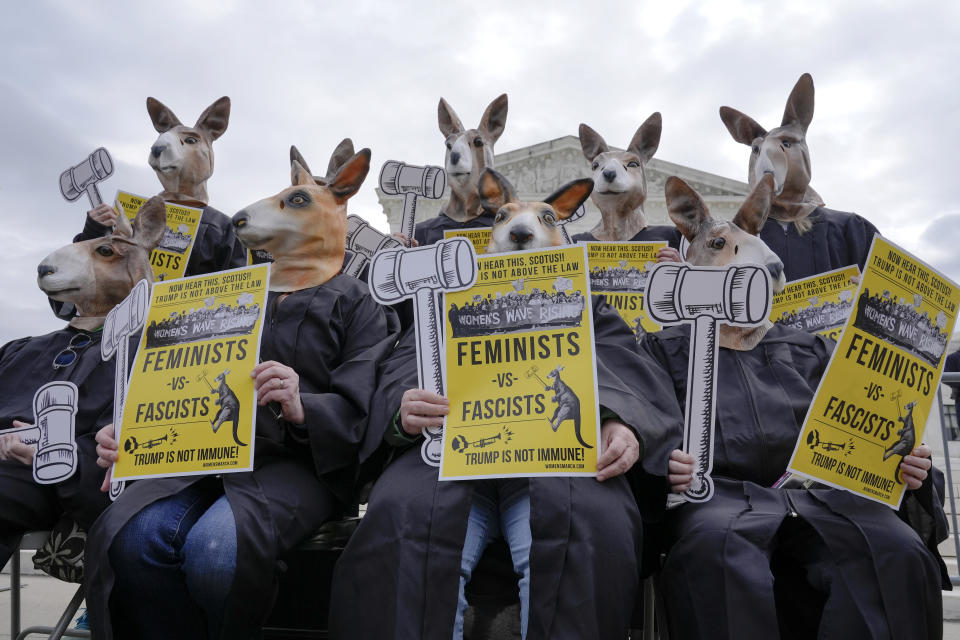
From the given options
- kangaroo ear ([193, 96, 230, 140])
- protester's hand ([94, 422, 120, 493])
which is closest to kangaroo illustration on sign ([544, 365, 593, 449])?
protester's hand ([94, 422, 120, 493])

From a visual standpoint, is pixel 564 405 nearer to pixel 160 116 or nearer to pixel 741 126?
pixel 741 126

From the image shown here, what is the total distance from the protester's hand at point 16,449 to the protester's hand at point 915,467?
104 inches

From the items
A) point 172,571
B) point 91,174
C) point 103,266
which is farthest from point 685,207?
point 91,174

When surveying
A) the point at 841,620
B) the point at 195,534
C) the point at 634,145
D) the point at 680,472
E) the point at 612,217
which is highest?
the point at 634,145

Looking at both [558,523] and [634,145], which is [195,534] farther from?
[634,145]

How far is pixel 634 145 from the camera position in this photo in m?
4.21

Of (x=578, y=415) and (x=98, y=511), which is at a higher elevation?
(x=578, y=415)

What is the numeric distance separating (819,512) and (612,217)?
2.33m

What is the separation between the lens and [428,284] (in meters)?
2.17

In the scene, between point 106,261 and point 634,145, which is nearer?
point 106,261

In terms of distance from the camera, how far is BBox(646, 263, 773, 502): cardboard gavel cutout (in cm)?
205

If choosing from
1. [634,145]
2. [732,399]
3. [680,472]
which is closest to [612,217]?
[634,145]

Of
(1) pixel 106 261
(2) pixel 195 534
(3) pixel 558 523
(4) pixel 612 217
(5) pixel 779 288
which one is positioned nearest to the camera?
(3) pixel 558 523

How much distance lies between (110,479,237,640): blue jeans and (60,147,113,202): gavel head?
7.13 feet
